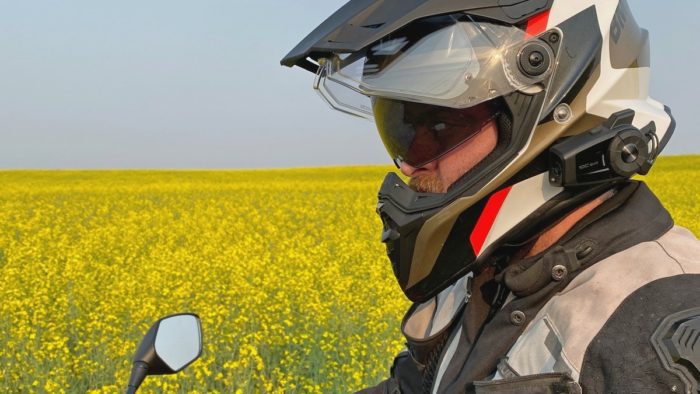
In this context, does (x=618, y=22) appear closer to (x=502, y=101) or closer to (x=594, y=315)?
(x=502, y=101)

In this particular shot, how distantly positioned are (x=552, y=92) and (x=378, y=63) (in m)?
0.39

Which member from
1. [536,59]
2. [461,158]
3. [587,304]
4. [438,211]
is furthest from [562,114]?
[587,304]

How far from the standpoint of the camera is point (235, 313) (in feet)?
21.8

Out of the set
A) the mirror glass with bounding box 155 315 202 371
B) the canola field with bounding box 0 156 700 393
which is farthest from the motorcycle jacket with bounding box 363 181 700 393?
the canola field with bounding box 0 156 700 393

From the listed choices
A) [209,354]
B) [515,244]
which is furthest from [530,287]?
[209,354]

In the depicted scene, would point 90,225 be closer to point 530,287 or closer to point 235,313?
point 235,313

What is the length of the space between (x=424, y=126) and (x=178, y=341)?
79 cm

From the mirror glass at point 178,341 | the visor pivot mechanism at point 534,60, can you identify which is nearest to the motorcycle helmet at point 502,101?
the visor pivot mechanism at point 534,60

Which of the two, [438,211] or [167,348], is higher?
[438,211]

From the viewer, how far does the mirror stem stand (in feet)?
5.14

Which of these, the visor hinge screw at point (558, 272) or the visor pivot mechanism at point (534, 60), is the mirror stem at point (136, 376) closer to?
the visor hinge screw at point (558, 272)

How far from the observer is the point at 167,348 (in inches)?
66.5

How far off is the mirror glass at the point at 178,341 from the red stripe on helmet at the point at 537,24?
1081mm

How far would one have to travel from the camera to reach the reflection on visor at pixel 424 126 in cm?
157
